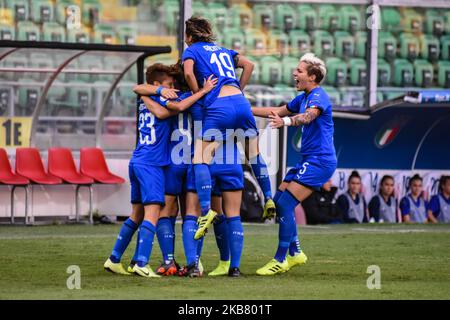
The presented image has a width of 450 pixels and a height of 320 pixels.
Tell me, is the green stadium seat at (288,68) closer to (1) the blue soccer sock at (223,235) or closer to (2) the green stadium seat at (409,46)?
(2) the green stadium seat at (409,46)

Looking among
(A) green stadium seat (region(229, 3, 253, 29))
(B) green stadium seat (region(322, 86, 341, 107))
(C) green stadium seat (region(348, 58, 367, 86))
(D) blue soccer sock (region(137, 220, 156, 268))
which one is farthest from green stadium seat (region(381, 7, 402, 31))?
(D) blue soccer sock (region(137, 220, 156, 268))

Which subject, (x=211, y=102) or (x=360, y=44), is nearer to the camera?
(x=211, y=102)

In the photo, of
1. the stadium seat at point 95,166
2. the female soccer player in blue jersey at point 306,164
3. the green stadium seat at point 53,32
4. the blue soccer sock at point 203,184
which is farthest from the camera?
the green stadium seat at point 53,32

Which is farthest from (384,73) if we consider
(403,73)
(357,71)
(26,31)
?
(26,31)

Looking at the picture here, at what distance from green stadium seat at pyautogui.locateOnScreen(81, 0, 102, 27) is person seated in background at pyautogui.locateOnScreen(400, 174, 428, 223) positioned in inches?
301

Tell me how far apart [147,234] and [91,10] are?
46.5 feet

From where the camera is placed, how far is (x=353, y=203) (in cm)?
1997

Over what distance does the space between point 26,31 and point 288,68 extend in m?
5.40

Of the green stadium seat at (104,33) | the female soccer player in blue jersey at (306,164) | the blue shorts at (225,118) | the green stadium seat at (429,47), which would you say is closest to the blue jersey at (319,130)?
the female soccer player in blue jersey at (306,164)

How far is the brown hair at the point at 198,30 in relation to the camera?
10852mm

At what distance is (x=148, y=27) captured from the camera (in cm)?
2431

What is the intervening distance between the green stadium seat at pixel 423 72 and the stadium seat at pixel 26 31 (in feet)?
26.4

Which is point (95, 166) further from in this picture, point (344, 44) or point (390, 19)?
point (390, 19)
